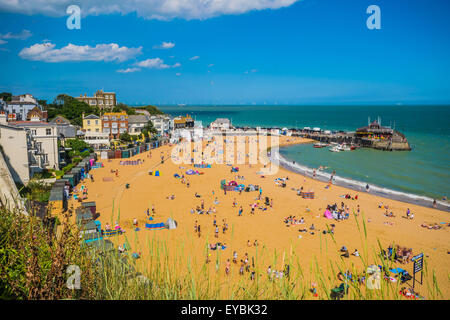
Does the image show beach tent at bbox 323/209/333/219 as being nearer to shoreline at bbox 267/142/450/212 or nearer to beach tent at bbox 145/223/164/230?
shoreline at bbox 267/142/450/212

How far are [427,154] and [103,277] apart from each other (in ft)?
197

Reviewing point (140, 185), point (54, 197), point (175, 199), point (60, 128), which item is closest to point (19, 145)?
point (54, 197)

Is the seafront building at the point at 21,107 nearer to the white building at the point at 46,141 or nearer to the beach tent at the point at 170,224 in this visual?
the white building at the point at 46,141

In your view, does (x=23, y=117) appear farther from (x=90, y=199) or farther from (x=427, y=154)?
(x=427, y=154)

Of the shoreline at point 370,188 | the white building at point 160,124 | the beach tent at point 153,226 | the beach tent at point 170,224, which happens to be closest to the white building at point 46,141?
the beach tent at point 153,226

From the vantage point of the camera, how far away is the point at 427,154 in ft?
170

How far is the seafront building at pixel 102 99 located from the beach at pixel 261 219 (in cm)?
7126

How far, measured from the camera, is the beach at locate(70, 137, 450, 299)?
602 inches

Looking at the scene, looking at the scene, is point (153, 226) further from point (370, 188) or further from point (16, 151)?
point (370, 188)

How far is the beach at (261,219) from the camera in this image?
15.3 m

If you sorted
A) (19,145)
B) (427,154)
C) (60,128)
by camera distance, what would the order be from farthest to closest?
1. (427,154)
2. (60,128)
3. (19,145)

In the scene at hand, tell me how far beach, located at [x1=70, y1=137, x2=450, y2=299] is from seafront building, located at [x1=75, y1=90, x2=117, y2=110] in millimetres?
71258
